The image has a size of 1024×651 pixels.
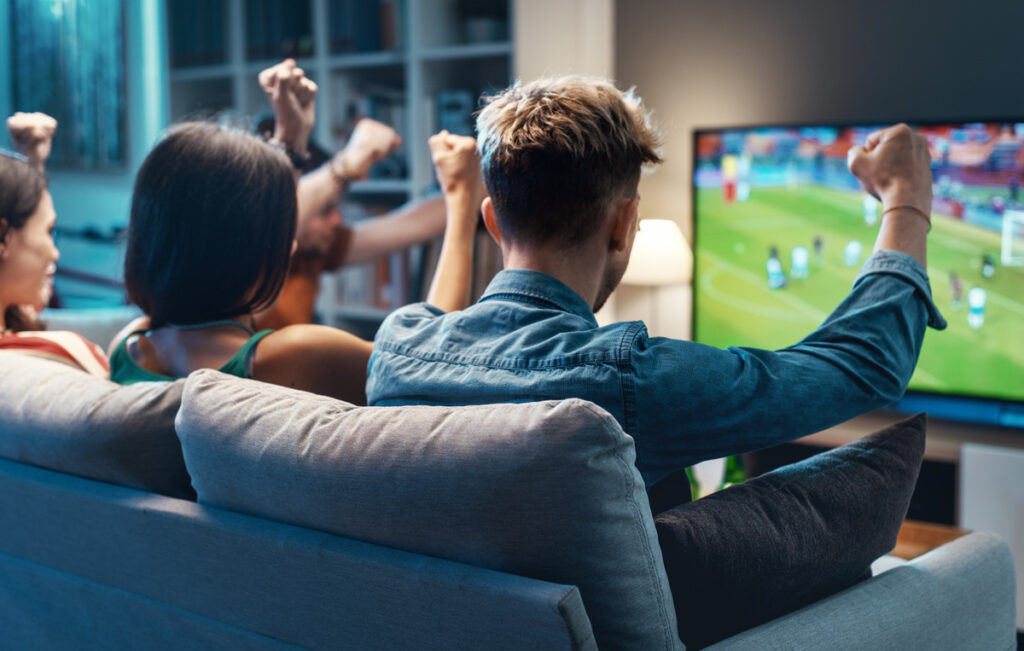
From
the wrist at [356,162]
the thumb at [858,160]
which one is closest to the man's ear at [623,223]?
the thumb at [858,160]

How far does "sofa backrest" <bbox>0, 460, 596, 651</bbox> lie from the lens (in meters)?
0.89

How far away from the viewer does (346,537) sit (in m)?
1.01

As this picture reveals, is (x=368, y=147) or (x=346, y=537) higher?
(x=368, y=147)

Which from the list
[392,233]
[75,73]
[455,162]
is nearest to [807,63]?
[392,233]

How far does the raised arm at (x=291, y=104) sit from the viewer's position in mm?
1746

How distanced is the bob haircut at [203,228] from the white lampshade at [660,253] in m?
1.21

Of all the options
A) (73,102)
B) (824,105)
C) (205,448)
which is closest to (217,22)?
(73,102)

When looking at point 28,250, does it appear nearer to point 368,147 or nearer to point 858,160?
point 368,147

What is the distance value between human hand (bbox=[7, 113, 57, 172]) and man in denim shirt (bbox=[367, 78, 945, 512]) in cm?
108

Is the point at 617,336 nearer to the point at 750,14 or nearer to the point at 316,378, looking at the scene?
the point at 316,378

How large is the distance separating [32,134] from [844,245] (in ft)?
6.93

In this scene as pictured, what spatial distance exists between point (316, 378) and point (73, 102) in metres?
3.84

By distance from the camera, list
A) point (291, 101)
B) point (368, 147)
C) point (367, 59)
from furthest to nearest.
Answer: point (367, 59) < point (368, 147) < point (291, 101)

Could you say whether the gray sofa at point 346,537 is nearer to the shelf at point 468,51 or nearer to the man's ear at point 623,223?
the man's ear at point 623,223
